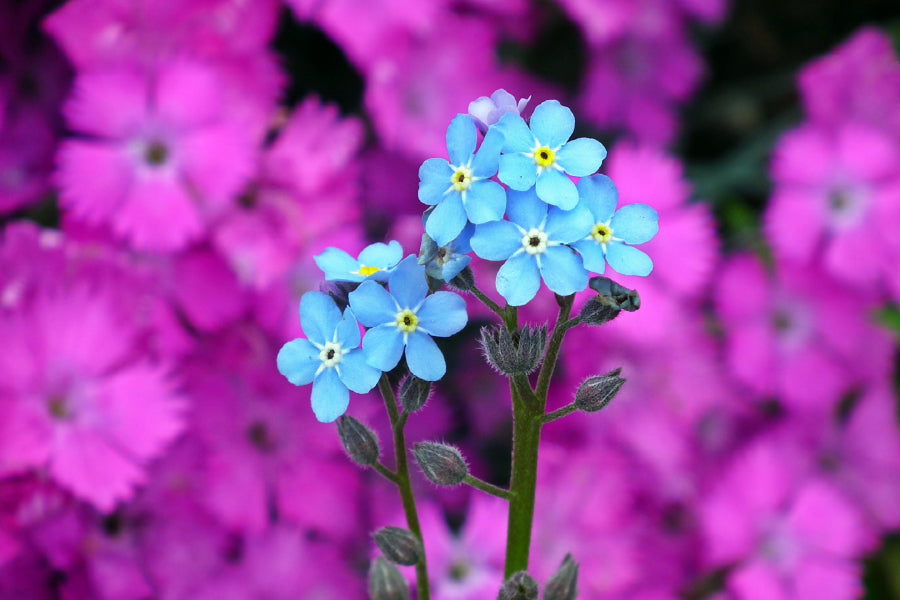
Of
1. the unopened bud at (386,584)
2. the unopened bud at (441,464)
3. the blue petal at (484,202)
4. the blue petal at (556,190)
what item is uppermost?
the blue petal at (556,190)

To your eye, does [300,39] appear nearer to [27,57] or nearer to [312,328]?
[27,57]

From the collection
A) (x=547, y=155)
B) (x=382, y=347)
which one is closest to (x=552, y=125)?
(x=547, y=155)

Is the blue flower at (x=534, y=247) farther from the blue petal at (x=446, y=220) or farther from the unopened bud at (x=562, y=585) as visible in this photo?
the unopened bud at (x=562, y=585)

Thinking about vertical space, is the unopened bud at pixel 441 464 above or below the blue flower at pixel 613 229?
below

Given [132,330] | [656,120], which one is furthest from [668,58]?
[132,330]

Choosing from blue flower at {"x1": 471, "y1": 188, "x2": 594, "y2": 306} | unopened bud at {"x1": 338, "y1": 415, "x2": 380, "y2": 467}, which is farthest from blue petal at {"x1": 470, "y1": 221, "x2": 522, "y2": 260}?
unopened bud at {"x1": 338, "y1": 415, "x2": 380, "y2": 467}

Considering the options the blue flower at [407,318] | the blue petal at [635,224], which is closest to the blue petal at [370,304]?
the blue flower at [407,318]
